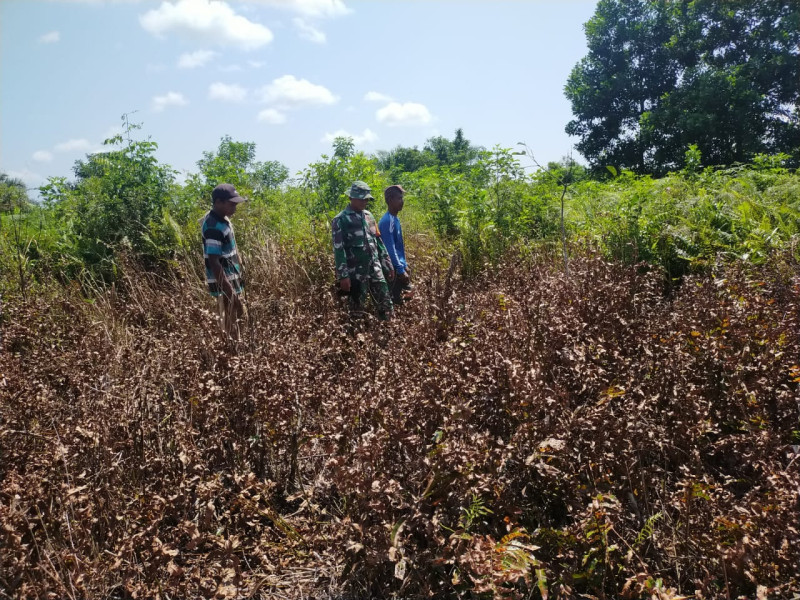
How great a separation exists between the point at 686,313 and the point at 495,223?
11.7 feet

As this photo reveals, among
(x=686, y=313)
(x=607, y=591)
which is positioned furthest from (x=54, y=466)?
(x=686, y=313)

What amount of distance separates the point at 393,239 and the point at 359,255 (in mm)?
582

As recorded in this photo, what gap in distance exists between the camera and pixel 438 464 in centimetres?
232

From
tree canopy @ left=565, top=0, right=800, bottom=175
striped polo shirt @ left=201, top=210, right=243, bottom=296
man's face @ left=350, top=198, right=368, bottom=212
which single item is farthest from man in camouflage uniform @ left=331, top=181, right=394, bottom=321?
tree canopy @ left=565, top=0, right=800, bottom=175

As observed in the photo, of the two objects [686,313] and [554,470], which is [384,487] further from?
[686,313]

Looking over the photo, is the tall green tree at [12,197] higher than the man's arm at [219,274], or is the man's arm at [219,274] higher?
the tall green tree at [12,197]

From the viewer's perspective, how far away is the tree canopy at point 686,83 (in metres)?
19.7

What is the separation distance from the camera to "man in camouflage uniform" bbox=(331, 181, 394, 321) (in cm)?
532

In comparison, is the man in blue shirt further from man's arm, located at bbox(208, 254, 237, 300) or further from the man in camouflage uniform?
man's arm, located at bbox(208, 254, 237, 300)

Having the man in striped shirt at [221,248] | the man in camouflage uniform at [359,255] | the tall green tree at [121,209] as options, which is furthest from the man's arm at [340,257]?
the tall green tree at [121,209]

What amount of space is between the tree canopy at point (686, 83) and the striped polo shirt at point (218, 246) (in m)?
20.1

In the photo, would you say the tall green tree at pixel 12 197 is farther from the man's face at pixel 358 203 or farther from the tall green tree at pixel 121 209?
the man's face at pixel 358 203

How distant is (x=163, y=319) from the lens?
18.1ft

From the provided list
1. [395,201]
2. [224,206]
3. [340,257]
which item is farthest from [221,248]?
[395,201]
